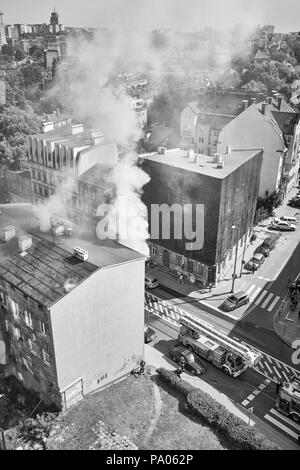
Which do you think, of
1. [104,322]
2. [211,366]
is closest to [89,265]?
[104,322]

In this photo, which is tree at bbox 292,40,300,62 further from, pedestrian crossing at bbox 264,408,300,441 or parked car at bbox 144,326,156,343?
pedestrian crossing at bbox 264,408,300,441

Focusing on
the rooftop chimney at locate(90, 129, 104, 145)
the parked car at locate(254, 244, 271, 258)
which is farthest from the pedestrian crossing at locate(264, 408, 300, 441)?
the rooftop chimney at locate(90, 129, 104, 145)

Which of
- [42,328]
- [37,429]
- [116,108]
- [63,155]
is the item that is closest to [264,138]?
[116,108]

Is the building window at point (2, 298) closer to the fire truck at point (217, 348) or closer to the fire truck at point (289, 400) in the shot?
the fire truck at point (217, 348)

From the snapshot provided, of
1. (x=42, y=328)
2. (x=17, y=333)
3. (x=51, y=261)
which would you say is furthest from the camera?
(x=17, y=333)

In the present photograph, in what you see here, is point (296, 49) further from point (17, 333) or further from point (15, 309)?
point (17, 333)

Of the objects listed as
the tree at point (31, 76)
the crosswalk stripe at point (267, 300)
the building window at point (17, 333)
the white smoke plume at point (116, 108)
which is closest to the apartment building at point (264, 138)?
the white smoke plume at point (116, 108)
